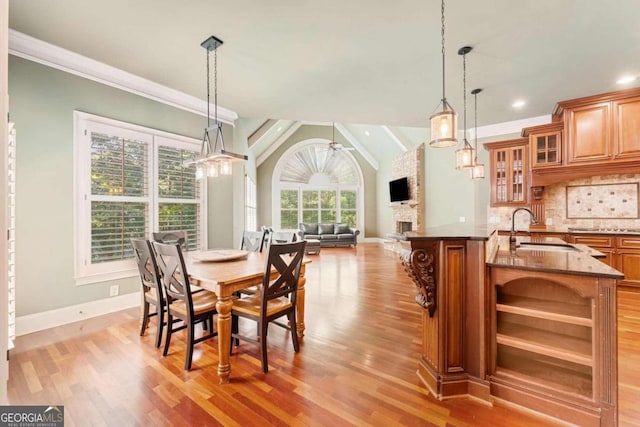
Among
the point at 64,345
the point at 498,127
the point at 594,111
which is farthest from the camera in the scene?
the point at 498,127

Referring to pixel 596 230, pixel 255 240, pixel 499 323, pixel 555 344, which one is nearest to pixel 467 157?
pixel 499 323

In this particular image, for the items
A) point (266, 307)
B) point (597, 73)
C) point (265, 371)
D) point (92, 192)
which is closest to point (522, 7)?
point (597, 73)

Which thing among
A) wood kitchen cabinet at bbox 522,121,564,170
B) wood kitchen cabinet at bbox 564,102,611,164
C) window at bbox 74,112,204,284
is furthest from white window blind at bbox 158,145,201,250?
wood kitchen cabinet at bbox 564,102,611,164

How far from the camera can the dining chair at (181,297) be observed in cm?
202

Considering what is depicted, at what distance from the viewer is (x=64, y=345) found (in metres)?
2.38

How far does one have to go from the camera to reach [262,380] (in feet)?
6.25

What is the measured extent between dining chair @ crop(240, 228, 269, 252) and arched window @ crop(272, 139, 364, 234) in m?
6.35

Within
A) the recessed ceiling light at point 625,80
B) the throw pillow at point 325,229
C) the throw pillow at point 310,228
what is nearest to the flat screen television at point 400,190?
the throw pillow at point 325,229

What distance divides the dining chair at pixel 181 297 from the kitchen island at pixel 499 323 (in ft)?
5.25

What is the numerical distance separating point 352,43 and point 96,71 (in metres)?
2.85

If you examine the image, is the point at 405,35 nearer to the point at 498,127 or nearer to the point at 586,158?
the point at 586,158

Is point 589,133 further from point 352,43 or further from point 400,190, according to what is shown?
point 400,190

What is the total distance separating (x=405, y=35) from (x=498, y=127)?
12.5 feet

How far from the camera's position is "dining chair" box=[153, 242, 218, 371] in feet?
6.64
